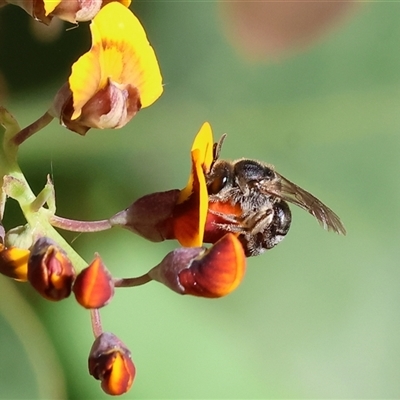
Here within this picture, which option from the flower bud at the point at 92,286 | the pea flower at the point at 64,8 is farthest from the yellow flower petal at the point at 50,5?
the flower bud at the point at 92,286

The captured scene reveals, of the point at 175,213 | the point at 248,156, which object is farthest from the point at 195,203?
the point at 248,156

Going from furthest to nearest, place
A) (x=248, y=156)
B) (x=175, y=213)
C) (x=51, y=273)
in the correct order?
(x=248, y=156), (x=175, y=213), (x=51, y=273)

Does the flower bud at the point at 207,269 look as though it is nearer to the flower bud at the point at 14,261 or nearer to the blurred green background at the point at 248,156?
the flower bud at the point at 14,261

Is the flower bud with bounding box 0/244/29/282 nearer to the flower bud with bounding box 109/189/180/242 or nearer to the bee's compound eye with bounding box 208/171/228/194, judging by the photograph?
the flower bud with bounding box 109/189/180/242

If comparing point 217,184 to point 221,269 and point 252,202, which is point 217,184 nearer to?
point 252,202

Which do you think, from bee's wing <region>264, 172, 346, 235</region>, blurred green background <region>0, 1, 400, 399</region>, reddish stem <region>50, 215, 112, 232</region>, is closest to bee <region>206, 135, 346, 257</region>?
bee's wing <region>264, 172, 346, 235</region>
